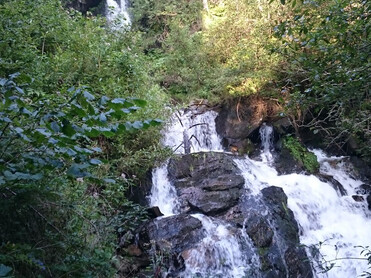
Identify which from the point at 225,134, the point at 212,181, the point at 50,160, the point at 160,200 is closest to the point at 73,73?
the point at 160,200

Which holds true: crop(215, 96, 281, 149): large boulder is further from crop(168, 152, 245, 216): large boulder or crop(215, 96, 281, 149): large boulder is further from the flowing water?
crop(168, 152, 245, 216): large boulder

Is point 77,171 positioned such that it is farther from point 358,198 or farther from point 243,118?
point 243,118

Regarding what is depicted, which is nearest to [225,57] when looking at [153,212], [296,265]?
[153,212]

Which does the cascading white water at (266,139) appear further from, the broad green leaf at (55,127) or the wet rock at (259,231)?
the broad green leaf at (55,127)

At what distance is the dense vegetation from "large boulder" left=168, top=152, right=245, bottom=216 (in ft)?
4.24

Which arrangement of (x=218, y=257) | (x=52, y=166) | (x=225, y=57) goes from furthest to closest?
1. (x=225, y=57)
2. (x=218, y=257)
3. (x=52, y=166)

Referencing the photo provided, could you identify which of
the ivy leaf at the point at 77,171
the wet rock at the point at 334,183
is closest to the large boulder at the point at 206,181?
the wet rock at the point at 334,183

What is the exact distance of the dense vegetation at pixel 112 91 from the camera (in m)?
2.26

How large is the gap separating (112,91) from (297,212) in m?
5.13

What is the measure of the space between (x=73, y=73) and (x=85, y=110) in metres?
5.08

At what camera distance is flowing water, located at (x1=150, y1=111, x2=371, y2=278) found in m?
6.65

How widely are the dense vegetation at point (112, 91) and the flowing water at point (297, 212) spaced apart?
0.98 metres

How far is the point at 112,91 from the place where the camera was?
694cm

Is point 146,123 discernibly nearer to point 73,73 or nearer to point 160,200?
point 73,73
